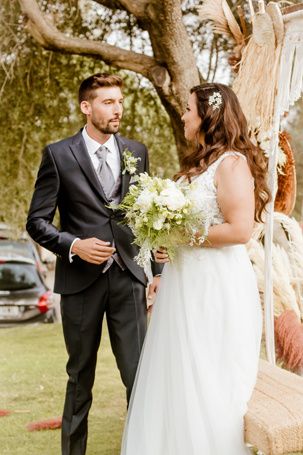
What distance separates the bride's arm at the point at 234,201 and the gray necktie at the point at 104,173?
2.35 feet

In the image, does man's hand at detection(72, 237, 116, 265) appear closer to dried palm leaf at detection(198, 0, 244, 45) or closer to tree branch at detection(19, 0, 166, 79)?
dried palm leaf at detection(198, 0, 244, 45)

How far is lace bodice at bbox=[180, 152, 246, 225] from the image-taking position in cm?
346

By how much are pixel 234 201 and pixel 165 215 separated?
294mm

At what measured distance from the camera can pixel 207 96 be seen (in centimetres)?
355

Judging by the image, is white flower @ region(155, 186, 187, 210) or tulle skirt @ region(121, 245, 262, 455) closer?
white flower @ region(155, 186, 187, 210)

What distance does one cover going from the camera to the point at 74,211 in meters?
3.99

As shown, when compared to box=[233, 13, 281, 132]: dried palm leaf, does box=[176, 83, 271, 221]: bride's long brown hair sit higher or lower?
lower

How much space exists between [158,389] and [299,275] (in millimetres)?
1931

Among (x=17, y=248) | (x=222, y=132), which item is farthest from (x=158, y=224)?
(x=17, y=248)

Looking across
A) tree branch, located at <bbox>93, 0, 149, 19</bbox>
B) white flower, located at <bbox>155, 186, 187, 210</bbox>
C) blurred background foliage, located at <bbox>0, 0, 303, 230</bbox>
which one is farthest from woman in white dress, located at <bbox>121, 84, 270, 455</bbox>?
blurred background foliage, located at <bbox>0, 0, 303, 230</bbox>

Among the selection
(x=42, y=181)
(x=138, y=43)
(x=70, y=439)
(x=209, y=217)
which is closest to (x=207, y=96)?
(x=209, y=217)

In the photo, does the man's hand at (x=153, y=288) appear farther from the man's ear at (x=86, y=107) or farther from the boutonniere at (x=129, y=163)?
the man's ear at (x=86, y=107)

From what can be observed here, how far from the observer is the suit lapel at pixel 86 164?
13.0 ft

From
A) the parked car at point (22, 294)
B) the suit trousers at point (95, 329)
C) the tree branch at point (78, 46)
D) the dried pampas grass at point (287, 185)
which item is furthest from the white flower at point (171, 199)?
the parked car at point (22, 294)
